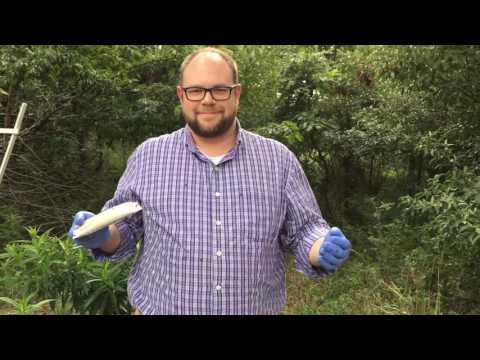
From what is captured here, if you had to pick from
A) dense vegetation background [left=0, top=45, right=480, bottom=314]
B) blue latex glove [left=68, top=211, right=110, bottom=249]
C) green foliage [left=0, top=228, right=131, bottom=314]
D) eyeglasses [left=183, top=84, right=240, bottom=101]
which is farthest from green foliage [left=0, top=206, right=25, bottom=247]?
eyeglasses [left=183, top=84, right=240, bottom=101]

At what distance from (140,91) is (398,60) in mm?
3190

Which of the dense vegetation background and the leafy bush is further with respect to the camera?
the dense vegetation background

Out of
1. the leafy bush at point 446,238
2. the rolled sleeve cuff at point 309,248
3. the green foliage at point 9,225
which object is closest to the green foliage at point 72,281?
the rolled sleeve cuff at point 309,248

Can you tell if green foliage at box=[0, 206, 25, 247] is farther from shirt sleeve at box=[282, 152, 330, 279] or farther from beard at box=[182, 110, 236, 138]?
shirt sleeve at box=[282, 152, 330, 279]

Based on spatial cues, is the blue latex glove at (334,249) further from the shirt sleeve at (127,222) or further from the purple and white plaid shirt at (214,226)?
the shirt sleeve at (127,222)

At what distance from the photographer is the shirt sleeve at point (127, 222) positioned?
189 centimetres

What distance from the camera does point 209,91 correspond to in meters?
1.81

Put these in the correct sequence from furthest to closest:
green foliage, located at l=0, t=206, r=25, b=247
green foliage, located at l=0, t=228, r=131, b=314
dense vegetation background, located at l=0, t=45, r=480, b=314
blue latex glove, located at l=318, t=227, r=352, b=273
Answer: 1. green foliage, located at l=0, t=206, r=25, b=247
2. dense vegetation background, located at l=0, t=45, r=480, b=314
3. green foliage, located at l=0, t=228, r=131, b=314
4. blue latex glove, located at l=318, t=227, r=352, b=273

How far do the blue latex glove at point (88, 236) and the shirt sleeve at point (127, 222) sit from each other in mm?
94

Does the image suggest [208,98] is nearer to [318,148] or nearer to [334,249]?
[334,249]

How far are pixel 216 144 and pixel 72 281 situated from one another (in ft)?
6.54

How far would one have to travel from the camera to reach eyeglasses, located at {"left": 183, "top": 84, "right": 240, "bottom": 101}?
182 cm

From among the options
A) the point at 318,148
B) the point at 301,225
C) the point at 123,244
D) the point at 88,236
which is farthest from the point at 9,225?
the point at 301,225

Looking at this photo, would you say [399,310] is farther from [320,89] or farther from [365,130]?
[320,89]
